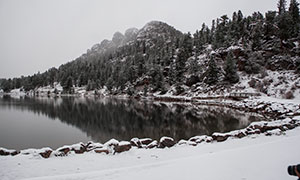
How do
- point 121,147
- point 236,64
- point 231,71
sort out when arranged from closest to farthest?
point 121,147 < point 231,71 < point 236,64

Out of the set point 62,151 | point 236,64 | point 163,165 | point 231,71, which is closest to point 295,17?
point 236,64

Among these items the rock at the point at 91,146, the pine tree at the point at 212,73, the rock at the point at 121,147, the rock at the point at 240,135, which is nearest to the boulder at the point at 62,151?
the rock at the point at 91,146

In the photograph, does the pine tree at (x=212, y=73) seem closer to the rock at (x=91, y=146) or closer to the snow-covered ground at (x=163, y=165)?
the snow-covered ground at (x=163, y=165)

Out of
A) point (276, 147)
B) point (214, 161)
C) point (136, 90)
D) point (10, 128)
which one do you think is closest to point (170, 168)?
point (214, 161)

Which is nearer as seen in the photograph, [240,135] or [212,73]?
[240,135]

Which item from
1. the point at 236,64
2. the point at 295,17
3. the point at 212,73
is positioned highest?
the point at 295,17

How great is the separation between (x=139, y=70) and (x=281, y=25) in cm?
5719

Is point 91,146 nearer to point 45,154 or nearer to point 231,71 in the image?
point 45,154

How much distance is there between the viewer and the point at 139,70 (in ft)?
265

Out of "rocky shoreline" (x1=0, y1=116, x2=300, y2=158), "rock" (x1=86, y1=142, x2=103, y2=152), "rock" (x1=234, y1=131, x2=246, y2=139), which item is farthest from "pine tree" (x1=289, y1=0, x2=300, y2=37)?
"rock" (x1=86, y1=142, x2=103, y2=152)

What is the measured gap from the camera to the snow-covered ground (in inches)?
195

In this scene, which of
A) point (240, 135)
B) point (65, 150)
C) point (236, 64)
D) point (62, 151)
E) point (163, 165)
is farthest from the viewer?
point (236, 64)

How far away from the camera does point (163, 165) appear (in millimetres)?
6078

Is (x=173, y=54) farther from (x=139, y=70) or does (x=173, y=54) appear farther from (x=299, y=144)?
(x=299, y=144)
